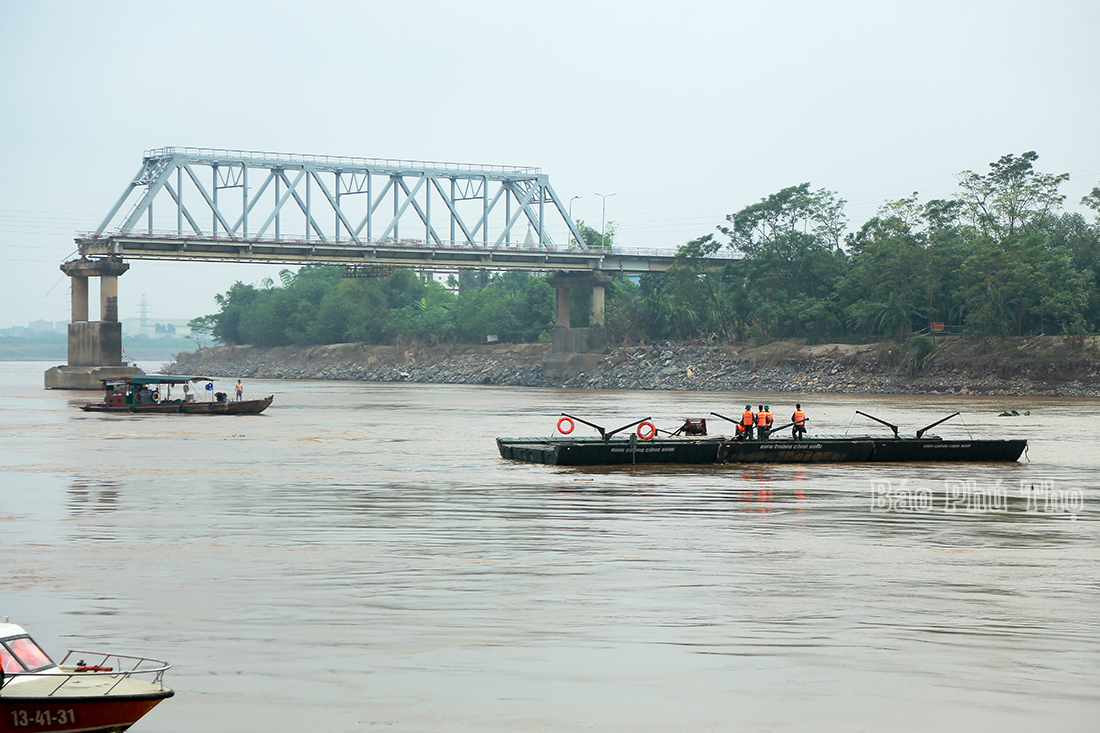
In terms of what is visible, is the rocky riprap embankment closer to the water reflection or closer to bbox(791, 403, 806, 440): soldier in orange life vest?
bbox(791, 403, 806, 440): soldier in orange life vest

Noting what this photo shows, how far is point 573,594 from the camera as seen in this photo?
47.2 feet

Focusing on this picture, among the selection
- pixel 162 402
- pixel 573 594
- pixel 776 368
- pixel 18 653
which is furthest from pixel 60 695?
pixel 776 368

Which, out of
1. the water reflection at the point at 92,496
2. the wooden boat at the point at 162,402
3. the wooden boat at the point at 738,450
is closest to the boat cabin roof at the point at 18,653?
the water reflection at the point at 92,496

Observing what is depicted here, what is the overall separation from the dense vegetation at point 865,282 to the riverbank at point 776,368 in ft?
8.41

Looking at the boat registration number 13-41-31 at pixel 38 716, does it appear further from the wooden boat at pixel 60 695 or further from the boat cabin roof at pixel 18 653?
the boat cabin roof at pixel 18 653

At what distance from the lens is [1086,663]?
11.1 m

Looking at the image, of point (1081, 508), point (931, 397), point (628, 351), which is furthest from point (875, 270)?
point (1081, 508)

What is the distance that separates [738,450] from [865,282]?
73258 millimetres

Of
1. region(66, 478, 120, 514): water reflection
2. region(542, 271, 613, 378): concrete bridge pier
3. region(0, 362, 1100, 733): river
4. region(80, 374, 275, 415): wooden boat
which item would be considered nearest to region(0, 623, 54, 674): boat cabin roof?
region(0, 362, 1100, 733): river

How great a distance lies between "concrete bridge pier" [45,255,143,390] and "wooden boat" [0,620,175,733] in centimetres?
9155

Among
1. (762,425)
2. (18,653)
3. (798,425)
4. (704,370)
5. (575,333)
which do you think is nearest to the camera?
(18,653)

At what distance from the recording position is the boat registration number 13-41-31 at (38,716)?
829 centimetres

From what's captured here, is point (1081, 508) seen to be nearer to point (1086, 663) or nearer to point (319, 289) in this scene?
point (1086, 663)

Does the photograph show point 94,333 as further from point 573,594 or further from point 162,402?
point 573,594
